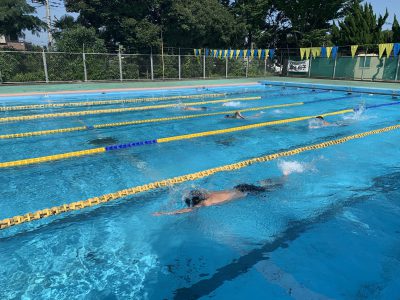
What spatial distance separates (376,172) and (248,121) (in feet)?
14.9

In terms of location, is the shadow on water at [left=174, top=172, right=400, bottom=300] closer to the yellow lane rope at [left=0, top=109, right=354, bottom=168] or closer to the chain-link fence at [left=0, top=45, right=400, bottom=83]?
the yellow lane rope at [left=0, top=109, right=354, bottom=168]

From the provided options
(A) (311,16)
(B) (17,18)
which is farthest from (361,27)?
(B) (17,18)

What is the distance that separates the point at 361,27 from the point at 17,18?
27.8m

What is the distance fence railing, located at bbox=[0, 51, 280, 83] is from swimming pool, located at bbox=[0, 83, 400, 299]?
31.8 ft

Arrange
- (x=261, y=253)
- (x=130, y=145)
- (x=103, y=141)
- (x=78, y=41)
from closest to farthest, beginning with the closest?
(x=261, y=253), (x=130, y=145), (x=103, y=141), (x=78, y=41)

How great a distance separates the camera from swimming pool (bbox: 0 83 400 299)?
3.09 metres

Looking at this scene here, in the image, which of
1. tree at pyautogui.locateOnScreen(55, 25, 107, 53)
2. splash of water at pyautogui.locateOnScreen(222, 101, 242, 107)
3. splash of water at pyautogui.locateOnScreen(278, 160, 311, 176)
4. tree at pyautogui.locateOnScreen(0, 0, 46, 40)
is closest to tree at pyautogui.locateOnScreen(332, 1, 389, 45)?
splash of water at pyautogui.locateOnScreen(222, 101, 242, 107)

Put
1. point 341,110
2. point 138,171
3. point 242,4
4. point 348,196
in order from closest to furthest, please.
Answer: point 348,196, point 138,171, point 341,110, point 242,4

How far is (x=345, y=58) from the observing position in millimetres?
21750

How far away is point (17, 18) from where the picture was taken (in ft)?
91.0

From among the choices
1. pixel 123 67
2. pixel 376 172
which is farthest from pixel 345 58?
pixel 376 172

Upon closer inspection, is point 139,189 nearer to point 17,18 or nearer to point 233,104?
point 233,104

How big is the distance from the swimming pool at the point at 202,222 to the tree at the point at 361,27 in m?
18.2

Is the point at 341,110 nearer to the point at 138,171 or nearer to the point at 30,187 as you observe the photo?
the point at 138,171
